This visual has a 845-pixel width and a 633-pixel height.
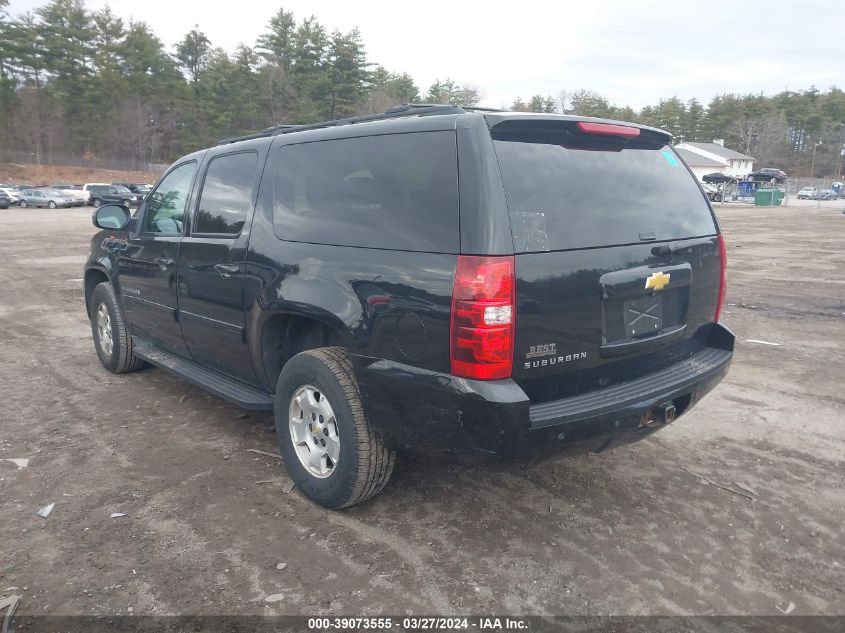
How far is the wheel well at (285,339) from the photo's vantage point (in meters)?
3.49

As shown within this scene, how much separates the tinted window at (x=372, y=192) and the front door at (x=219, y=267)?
0.36m

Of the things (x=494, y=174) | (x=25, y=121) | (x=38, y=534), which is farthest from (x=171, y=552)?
(x=25, y=121)

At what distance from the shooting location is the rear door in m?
2.71

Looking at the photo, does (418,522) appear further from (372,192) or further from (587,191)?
(587,191)

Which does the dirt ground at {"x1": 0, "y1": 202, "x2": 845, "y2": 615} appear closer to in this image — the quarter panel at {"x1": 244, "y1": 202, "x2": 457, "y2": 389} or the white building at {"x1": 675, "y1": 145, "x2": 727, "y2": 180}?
the quarter panel at {"x1": 244, "y1": 202, "x2": 457, "y2": 389}

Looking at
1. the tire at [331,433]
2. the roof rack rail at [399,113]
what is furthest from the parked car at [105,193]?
the tire at [331,433]

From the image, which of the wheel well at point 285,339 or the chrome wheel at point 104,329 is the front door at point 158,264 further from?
the wheel well at point 285,339

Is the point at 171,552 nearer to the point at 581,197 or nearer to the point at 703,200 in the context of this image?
the point at 581,197

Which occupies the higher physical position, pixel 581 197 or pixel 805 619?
pixel 581 197

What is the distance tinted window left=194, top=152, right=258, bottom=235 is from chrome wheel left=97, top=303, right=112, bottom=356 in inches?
79.5

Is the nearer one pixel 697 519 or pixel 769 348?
pixel 697 519

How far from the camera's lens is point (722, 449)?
4191 millimetres

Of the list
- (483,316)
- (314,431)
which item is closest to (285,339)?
(314,431)

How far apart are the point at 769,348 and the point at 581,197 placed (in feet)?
16.5
